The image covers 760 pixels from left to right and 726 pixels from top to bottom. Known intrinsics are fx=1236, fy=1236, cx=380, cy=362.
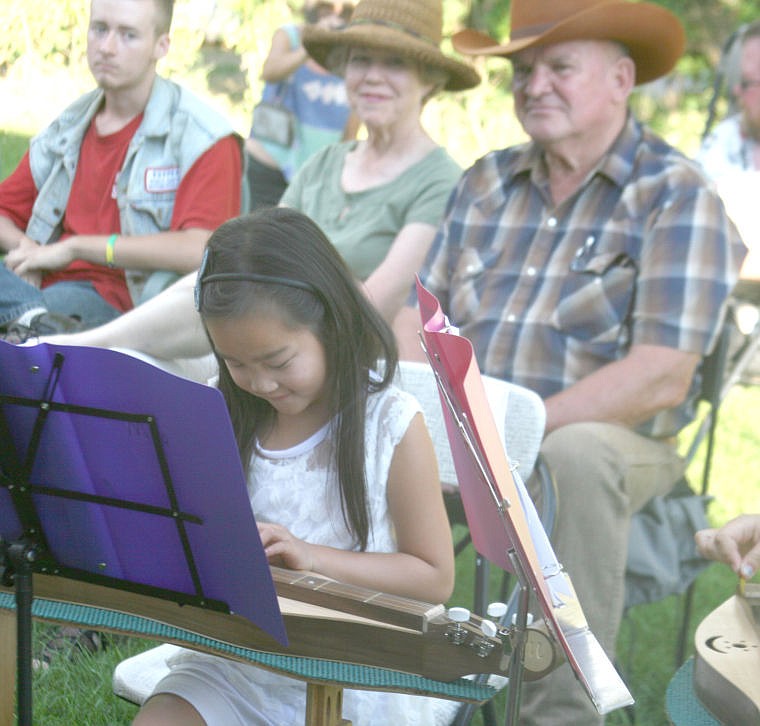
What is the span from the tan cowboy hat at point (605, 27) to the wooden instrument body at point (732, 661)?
73.3 inches

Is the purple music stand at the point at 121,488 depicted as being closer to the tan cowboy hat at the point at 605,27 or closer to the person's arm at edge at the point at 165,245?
the person's arm at edge at the point at 165,245

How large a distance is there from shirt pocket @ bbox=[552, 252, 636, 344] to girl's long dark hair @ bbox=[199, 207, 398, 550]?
3.45 ft

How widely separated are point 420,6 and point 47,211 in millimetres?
1359

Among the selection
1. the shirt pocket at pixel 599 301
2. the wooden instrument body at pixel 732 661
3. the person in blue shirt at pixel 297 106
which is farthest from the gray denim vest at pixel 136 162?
the wooden instrument body at pixel 732 661

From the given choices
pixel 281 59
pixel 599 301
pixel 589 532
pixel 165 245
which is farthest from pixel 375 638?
pixel 281 59

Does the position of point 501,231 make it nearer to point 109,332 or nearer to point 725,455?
point 109,332

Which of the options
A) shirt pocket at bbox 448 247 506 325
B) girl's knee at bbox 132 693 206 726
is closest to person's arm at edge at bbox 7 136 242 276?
shirt pocket at bbox 448 247 506 325

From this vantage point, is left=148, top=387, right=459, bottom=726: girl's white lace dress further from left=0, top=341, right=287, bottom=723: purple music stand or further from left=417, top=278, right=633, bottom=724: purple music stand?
left=417, top=278, right=633, bottom=724: purple music stand

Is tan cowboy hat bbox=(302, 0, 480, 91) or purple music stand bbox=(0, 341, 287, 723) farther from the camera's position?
tan cowboy hat bbox=(302, 0, 480, 91)

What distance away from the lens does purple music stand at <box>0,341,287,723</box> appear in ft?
4.86

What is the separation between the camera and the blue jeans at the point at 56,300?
2.98 meters

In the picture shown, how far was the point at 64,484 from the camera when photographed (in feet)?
5.33

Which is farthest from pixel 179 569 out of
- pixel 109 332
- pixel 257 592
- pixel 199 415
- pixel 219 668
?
pixel 109 332

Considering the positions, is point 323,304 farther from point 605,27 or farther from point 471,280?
point 605,27
